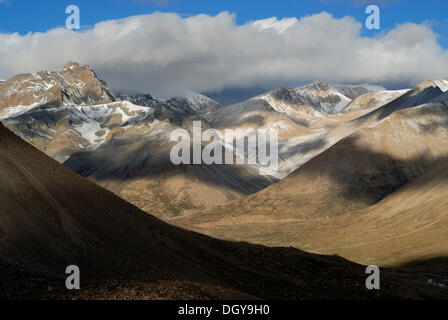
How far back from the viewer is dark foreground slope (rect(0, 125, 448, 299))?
23719 mm

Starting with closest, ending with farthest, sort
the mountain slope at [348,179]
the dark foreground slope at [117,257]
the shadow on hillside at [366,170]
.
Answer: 1. the dark foreground slope at [117,257]
2. the mountain slope at [348,179]
3. the shadow on hillside at [366,170]

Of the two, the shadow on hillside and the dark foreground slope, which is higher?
the shadow on hillside

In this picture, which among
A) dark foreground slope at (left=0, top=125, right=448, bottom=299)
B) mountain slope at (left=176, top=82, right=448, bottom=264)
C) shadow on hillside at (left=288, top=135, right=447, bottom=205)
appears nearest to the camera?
dark foreground slope at (left=0, top=125, right=448, bottom=299)

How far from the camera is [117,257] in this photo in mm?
30344

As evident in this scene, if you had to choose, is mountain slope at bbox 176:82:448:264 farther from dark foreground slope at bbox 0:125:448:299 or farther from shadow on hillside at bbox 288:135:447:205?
dark foreground slope at bbox 0:125:448:299

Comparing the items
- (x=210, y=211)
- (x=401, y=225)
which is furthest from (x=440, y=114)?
(x=401, y=225)

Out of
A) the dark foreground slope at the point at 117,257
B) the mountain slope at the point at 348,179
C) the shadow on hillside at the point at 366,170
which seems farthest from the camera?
the shadow on hillside at the point at 366,170

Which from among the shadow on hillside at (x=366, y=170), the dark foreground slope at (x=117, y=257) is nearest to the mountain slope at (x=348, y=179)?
the shadow on hillside at (x=366, y=170)

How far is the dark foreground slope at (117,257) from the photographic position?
77.8 ft

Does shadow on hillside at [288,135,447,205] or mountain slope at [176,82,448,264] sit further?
shadow on hillside at [288,135,447,205]

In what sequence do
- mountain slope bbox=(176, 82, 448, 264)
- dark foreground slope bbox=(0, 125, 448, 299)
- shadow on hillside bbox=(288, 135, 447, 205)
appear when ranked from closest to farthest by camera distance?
dark foreground slope bbox=(0, 125, 448, 299) < mountain slope bbox=(176, 82, 448, 264) < shadow on hillside bbox=(288, 135, 447, 205)

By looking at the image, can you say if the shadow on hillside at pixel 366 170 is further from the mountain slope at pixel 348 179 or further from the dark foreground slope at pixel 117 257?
the dark foreground slope at pixel 117 257

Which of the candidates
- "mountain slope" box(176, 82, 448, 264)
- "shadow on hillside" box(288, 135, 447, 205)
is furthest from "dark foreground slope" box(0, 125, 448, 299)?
"shadow on hillside" box(288, 135, 447, 205)

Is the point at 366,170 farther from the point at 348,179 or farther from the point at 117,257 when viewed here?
the point at 117,257
